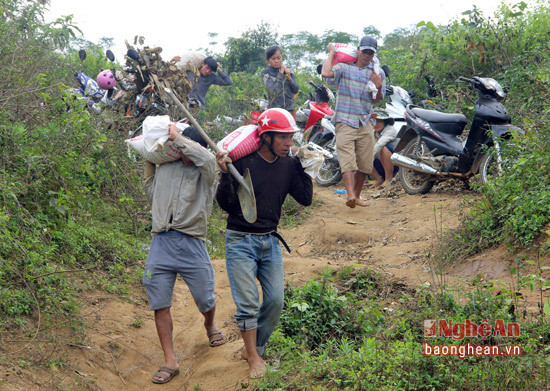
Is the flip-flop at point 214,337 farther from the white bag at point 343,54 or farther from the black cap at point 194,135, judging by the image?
the white bag at point 343,54

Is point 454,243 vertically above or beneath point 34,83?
beneath

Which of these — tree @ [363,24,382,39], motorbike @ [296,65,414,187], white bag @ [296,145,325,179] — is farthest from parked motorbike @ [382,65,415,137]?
tree @ [363,24,382,39]

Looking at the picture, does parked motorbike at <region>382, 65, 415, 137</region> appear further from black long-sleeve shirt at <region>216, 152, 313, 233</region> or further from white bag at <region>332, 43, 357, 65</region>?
black long-sleeve shirt at <region>216, 152, 313, 233</region>

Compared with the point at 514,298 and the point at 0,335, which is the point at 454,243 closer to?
the point at 514,298

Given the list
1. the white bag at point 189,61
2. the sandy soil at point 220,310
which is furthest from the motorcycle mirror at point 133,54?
the sandy soil at point 220,310

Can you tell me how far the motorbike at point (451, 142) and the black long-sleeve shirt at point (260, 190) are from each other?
3.45 meters

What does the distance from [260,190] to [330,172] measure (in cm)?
653

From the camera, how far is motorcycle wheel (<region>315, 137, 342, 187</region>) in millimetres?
10477

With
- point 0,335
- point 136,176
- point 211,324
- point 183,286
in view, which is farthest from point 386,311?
point 136,176

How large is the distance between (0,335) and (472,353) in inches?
119

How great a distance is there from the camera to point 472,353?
3623 mm

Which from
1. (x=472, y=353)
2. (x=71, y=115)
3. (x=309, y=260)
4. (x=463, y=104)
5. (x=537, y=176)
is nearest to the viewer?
(x=472, y=353)

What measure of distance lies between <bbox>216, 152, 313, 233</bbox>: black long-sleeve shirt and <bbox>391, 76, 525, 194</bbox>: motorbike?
11.3 ft

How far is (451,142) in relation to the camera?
8.39 meters
